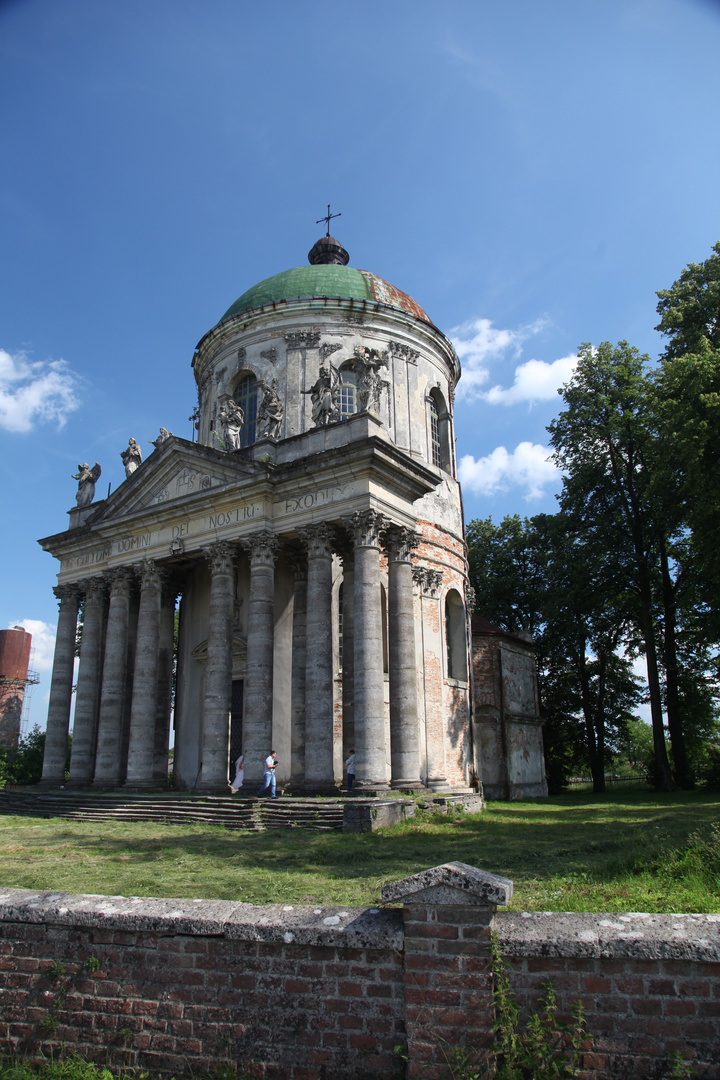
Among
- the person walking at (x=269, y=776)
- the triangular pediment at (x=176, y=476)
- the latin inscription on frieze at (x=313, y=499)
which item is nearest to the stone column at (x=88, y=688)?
the triangular pediment at (x=176, y=476)

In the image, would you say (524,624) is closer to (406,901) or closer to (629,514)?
(629,514)

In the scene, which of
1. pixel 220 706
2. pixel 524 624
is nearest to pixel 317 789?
pixel 220 706

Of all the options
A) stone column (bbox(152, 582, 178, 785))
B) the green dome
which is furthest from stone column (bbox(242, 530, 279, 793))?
the green dome

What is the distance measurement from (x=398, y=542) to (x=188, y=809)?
8.57 m

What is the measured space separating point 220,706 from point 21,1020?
15.2m

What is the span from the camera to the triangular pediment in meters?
21.0

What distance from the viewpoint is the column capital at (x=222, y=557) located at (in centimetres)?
2084

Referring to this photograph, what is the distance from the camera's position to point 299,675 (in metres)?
20.6

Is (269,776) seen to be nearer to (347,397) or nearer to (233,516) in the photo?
(233,516)

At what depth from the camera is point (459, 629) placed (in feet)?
84.9

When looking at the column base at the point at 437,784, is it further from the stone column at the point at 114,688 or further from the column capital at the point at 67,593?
the column capital at the point at 67,593

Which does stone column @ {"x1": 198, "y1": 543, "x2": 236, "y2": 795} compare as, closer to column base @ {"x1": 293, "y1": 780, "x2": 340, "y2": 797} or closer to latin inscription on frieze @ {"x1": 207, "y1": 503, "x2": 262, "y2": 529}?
latin inscription on frieze @ {"x1": 207, "y1": 503, "x2": 262, "y2": 529}

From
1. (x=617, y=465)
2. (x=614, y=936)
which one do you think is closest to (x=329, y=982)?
(x=614, y=936)

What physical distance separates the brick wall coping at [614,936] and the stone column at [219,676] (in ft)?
51.5
